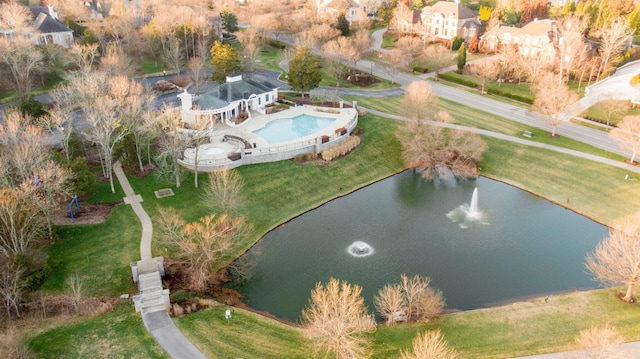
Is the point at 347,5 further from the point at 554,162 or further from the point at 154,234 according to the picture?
the point at 154,234

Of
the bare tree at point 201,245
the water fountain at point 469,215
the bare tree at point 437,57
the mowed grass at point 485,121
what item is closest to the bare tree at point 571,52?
the bare tree at point 437,57

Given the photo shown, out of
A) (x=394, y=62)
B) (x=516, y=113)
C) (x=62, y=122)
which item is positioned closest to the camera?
(x=62, y=122)

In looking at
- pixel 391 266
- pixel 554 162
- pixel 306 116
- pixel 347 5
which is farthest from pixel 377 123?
pixel 347 5

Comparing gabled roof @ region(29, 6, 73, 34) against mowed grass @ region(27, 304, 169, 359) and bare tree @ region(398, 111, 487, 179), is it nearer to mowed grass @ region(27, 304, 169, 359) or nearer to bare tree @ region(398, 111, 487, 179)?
bare tree @ region(398, 111, 487, 179)

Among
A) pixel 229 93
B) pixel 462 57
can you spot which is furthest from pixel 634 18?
pixel 229 93

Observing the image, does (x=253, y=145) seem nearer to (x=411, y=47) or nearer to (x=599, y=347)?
(x=599, y=347)

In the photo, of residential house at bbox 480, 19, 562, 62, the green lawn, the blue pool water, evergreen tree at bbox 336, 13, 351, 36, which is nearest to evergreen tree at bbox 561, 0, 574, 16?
residential house at bbox 480, 19, 562, 62

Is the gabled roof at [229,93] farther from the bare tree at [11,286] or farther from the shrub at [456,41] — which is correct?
the shrub at [456,41]
